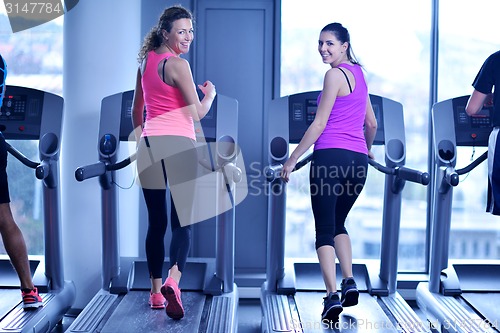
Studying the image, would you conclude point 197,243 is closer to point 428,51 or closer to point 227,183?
point 227,183

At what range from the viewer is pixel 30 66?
4668 mm

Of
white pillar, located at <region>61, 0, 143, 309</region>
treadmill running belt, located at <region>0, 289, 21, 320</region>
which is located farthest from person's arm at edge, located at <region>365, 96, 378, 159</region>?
treadmill running belt, located at <region>0, 289, 21, 320</region>

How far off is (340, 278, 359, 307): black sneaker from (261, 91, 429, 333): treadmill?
0.44ft

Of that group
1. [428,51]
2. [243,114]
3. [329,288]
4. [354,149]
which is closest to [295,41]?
[243,114]

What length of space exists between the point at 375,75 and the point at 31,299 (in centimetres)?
271

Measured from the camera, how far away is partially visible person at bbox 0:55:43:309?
3.30 meters

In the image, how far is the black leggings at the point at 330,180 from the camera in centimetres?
316

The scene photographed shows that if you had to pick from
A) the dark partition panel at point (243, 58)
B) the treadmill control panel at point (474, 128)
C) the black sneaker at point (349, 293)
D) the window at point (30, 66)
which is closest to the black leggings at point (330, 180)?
the black sneaker at point (349, 293)

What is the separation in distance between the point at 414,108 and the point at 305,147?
72.3 inches

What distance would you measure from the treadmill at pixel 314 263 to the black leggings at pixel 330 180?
12.3 inches

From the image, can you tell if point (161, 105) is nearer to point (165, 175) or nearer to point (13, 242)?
point (165, 175)

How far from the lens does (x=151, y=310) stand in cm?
352

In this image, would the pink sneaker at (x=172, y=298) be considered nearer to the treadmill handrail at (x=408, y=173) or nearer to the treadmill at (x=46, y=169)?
the treadmill at (x=46, y=169)

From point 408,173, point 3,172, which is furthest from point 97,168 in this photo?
point 408,173
